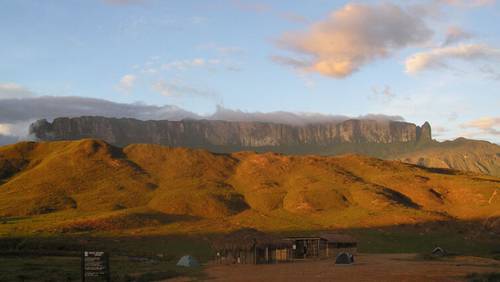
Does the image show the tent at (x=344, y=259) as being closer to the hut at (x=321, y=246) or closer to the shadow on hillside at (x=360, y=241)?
the hut at (x=321, y=246)

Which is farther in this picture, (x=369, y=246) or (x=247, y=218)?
(x=247, y=218)

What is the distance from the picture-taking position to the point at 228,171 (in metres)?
135

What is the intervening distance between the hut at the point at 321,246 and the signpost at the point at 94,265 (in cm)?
4275

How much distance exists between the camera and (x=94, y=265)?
25.9 metres

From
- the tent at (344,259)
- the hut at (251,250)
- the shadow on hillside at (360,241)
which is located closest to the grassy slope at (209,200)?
the shadow on hillside at (360,241)

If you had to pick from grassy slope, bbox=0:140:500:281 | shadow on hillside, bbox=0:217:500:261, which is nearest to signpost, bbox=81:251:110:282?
grassy slope, bbox=0:140:500:281

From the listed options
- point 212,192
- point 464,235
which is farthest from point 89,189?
point 464,235

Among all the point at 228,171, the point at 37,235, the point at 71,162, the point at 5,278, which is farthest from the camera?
the point at 228,171

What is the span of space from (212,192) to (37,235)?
139 ft

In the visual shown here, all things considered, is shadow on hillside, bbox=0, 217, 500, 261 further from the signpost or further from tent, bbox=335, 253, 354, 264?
the signpost

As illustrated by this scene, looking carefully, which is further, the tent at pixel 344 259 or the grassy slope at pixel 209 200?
the grassy slope at pixel 209 200

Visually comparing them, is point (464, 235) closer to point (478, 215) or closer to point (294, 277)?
point (478, 215)

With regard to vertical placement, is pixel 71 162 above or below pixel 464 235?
above

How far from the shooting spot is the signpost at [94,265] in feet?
84.4
